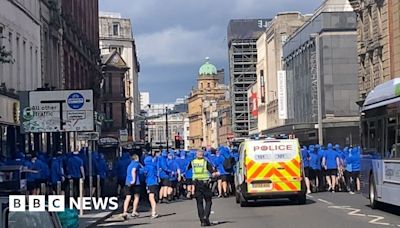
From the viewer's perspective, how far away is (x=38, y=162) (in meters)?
23.8

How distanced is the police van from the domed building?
14307 centimetres

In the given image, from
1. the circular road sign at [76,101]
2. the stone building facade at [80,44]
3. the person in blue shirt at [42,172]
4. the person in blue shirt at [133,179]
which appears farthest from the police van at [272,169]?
the stone building facade at [80,44]

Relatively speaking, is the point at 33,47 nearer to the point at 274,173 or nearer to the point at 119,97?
the point at 274,173

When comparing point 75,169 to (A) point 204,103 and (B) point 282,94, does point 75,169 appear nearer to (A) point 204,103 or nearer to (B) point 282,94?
(B) point 282,94

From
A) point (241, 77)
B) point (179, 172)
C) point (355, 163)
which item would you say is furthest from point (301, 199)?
point (241, 77)

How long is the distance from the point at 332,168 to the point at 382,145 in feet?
32.0

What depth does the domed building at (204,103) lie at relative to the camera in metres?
174

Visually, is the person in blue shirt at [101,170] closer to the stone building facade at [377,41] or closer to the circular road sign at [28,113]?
the circular road sign at [28,113]

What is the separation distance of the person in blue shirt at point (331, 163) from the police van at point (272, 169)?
21.8 ft

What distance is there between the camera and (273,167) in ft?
76.1

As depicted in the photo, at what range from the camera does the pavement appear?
60.8 ft

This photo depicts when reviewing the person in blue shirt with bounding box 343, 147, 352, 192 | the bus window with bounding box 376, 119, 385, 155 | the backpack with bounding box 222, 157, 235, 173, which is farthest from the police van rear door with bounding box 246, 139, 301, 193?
the person in blue shirt with bounding box 343, 147, 352, 192

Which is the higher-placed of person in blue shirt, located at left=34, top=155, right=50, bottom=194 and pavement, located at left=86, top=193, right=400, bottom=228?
person in blue shirt, located at left=34, top=155, right=50, bottom=194

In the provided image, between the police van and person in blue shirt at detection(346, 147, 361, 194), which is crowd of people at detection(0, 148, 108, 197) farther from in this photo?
person in blue shirt at detection(346, 147, 361, 194)
